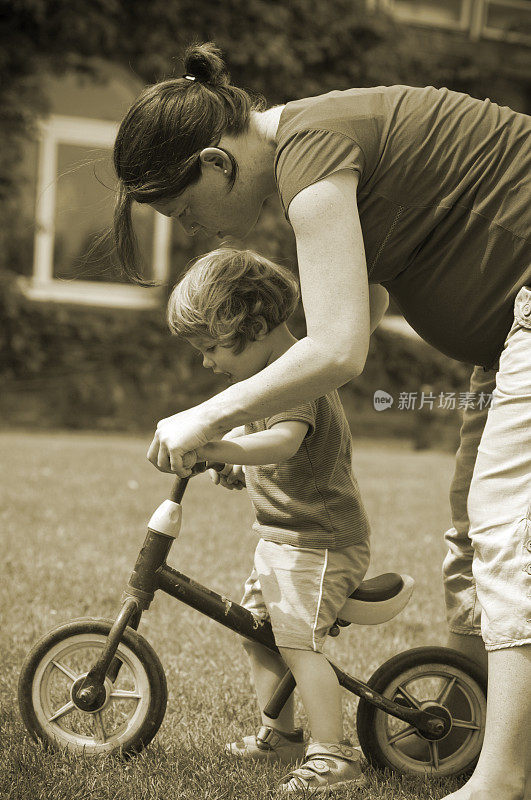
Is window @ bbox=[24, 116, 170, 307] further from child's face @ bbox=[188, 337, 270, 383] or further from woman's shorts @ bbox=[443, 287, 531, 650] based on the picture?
woman's shorts @ bbox=[443, 287, 531, 650]

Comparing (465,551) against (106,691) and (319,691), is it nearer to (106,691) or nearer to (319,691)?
(319,691)

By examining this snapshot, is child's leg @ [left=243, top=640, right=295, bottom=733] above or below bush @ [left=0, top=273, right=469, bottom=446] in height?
above

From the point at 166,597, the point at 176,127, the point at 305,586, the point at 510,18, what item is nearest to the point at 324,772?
the point at 305,586

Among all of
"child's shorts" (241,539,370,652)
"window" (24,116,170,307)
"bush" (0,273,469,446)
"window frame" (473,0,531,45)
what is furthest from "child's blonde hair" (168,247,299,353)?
"window frame" (473,0,531,45)

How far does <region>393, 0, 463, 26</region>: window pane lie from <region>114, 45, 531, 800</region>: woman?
1033cm

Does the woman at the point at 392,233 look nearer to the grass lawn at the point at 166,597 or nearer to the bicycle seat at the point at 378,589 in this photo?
the bicycle seat at the point at 378,589

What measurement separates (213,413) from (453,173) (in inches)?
26.4

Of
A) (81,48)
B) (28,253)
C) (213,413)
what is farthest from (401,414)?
(213,413)

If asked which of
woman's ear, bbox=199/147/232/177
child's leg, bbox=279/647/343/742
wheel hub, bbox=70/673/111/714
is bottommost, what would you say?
wheel hub, bbox=70/673/111/714

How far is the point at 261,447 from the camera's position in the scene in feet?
7.29

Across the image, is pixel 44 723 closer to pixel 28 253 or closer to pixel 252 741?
pixel 252 741

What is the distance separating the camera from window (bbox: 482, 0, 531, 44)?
1188 centimetres

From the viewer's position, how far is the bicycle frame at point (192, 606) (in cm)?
239

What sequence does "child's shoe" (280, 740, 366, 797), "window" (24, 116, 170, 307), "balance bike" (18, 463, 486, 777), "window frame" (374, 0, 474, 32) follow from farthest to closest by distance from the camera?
"window frame" (374, 0, 474, 32)
"window" (24, 116, 170, 307)
"balance bike" (18, 463, 486, 777)
"child's shoe" (280, 740, 366, 797)
